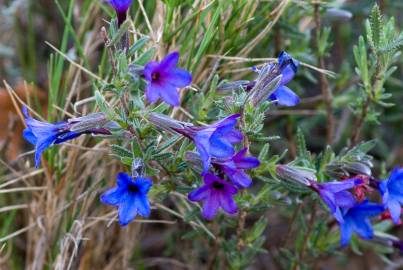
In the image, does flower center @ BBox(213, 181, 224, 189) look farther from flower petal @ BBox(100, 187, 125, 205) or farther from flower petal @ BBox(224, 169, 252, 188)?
flower petal @ BBox(100, 187, 125, 205)

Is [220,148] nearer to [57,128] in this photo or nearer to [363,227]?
[57,128]

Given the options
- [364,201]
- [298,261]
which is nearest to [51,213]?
[298,261]

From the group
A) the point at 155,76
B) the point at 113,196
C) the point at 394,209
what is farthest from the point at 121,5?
the point at 394,209

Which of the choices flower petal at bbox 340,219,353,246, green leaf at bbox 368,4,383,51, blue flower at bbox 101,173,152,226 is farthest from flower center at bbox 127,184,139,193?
green leaf at bbox 368,4,383,51

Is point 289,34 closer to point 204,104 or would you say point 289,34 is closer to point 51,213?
point 204,104

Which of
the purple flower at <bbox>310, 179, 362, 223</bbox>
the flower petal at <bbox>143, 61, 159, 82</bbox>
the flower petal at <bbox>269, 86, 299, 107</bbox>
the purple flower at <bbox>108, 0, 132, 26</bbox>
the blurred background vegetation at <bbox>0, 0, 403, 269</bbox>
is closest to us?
the flower petal at <bbox>143, 61, 159, 82</bbox>

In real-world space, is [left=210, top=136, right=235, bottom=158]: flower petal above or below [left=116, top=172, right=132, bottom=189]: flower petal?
above
